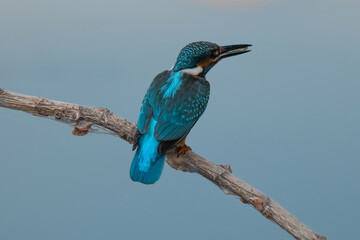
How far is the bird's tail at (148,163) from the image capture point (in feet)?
8.79

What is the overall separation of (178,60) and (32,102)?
91cm

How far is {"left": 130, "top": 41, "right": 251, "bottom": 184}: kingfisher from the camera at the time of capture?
2.69 m

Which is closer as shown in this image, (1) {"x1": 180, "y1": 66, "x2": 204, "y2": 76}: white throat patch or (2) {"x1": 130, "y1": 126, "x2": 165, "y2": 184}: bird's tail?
(2) {"x1": 130, "y1": 126, "x2": 165, "y2": 184}: bird's tail

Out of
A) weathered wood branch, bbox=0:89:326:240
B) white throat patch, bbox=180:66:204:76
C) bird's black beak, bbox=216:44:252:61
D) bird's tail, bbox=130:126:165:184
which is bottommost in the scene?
bird's tail, bbox=130:126:165:184

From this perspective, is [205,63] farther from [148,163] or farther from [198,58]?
[148,163]

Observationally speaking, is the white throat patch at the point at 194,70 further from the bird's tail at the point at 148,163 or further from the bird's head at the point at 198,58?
the bird's tail at the point at 148,163

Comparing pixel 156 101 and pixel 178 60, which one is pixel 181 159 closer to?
pixel 156 101

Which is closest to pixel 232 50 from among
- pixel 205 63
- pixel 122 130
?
pixel 205 63

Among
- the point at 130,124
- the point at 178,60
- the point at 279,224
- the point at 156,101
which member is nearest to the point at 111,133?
the point at 130,124

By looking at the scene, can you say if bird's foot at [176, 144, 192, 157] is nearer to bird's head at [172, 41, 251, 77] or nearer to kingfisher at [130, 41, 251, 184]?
kingfisher at [130, 41, 251, 184]

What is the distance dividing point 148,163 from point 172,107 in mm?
342

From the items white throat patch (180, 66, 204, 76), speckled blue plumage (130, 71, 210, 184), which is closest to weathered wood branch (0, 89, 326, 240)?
speckled blue plumage (130, 71, 210, 184)

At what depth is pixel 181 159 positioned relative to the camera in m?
2.95

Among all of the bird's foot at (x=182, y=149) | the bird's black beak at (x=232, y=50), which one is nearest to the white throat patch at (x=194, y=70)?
the bird's black beak at (x=232, y=50)
